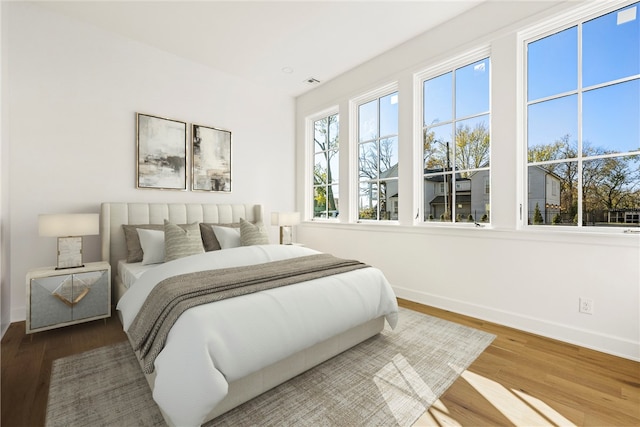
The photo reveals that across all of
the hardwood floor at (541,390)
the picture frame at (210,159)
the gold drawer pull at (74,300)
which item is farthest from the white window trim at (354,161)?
the gold drawer pull at (74,300)

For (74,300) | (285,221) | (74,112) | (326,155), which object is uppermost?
(74,112)

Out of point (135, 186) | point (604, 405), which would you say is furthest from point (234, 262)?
point (604, 405)

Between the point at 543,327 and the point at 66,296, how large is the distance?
4123 millimetres

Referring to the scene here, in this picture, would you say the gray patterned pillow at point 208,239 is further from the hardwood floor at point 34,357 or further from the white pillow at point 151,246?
the hardwood floor at point 34,357

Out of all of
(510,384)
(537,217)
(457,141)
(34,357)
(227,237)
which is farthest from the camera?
(227,237)

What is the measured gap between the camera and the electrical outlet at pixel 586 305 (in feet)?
7.51

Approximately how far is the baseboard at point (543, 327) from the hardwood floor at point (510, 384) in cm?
7

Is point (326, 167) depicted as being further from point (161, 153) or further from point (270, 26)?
point (161, 153)

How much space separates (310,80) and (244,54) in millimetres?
1108

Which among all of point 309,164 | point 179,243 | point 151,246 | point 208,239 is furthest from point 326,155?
point 151,246

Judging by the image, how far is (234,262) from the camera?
2303 millimetres

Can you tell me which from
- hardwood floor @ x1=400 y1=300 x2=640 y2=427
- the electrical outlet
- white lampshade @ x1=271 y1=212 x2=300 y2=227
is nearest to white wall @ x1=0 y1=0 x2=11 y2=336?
white lampshade @ x1=271 y1=212 x2=300 y2=227

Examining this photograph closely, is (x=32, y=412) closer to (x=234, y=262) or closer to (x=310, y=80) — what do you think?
(x=234, y=262)

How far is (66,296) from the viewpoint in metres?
2.53
